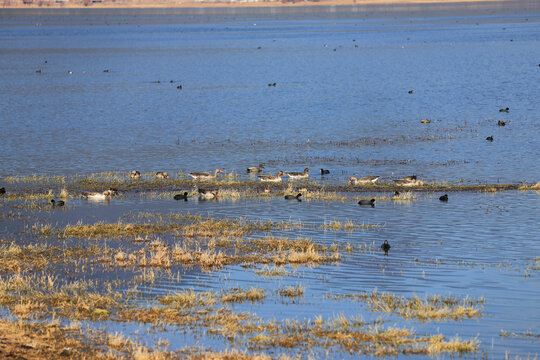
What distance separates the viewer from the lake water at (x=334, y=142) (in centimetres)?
1970

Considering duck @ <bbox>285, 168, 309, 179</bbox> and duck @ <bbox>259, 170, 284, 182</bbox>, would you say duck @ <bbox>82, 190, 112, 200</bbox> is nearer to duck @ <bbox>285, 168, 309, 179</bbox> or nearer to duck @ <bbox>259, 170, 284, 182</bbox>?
duck @ <bbox>259, 170, 284, 182</bbox>

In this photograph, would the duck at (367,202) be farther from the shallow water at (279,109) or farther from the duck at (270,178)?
the shallow water at (279,109)

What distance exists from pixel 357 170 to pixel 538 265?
1635 cm

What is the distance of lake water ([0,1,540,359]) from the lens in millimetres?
19703

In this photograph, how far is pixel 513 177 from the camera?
3538cm

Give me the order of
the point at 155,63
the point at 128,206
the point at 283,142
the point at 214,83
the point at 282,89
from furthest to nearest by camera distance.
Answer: the point at 155,63, the point at 214,83, the point at 282,89, the point at 283,142, the point at 128,206

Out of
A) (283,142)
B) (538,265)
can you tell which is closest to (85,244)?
(538,265)

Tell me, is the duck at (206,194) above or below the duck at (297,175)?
below

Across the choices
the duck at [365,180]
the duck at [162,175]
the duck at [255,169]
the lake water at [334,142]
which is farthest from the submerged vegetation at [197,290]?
the duck at [255,169]

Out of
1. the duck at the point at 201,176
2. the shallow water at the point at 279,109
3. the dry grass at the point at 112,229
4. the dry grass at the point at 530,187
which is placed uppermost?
the shallow water at the point at 279,109

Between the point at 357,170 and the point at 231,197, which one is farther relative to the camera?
the point at 357,170

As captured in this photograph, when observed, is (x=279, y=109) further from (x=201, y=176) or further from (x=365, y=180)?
(x=365, y=180)

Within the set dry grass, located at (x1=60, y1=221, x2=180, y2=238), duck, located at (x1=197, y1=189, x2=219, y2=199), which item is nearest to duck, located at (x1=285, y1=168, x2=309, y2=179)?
duck, located at (x1=197, y1=189, x2=219, y2=199)

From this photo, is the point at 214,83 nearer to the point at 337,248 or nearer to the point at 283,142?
the point at 283,142
